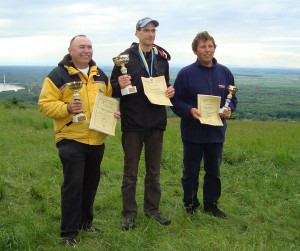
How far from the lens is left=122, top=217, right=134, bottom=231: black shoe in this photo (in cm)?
428

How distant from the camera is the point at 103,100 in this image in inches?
153

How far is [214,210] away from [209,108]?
4.42 ft

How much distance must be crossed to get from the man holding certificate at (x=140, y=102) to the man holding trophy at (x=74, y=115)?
0.31m

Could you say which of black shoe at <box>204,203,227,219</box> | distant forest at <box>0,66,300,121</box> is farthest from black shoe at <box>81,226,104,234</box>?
distant forest at <box>0,66,300,121</box>

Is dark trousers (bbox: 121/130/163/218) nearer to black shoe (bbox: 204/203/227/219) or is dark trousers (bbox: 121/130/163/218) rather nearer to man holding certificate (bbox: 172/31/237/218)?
man holding certificate (bbox: 172/31/237/218)

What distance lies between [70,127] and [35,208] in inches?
64.0

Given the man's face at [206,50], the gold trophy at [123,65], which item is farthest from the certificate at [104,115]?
the man's face at [206,50]

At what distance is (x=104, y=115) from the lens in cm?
389

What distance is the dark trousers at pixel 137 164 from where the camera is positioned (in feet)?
14.1

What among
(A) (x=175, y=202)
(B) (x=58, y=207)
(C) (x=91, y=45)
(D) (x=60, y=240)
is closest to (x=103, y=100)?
(C) (x=91, y=45)

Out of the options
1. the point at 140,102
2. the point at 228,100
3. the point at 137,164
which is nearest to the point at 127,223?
the point at 137,164

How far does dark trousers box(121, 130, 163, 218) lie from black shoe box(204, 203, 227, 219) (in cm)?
72

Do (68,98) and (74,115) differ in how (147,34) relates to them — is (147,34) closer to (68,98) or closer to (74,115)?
(68,98)

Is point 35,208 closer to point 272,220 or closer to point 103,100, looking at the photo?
point 103,100
